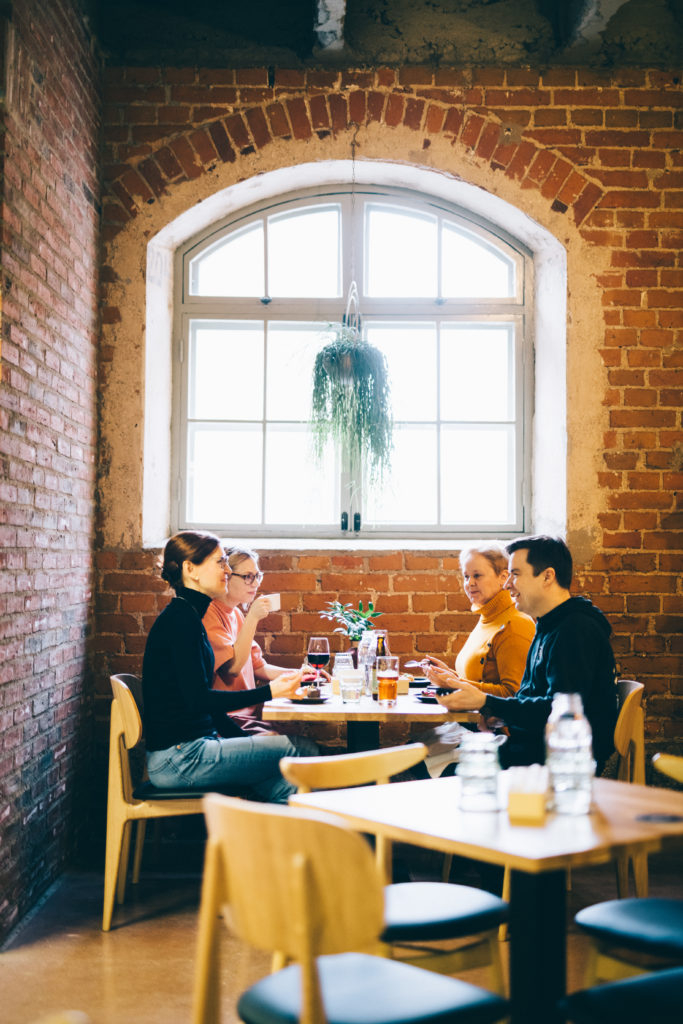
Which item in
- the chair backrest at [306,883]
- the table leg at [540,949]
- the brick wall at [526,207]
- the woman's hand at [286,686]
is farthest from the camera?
the brick wall at [526,207]

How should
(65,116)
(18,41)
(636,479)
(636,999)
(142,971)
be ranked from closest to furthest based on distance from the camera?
(636,999)
(142,971)
(18,41)
(65,116)
(636,479)

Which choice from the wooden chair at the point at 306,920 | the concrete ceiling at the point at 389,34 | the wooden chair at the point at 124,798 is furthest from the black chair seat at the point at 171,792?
the concrete ceiling at the point at 389,34

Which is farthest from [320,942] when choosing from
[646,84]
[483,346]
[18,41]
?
[646,84]

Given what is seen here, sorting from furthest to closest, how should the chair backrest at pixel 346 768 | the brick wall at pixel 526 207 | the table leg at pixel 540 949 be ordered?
1. the brick wall at pixel 526 207
2. the chair backrest at pixel 346 768
3. the table leg at pixel 540 949

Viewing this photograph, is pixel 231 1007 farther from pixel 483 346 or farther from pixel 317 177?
pixel 317 177

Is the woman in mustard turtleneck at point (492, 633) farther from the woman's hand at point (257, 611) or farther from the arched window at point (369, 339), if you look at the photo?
the arched window at point (369, 339)

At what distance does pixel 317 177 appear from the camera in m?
4.77

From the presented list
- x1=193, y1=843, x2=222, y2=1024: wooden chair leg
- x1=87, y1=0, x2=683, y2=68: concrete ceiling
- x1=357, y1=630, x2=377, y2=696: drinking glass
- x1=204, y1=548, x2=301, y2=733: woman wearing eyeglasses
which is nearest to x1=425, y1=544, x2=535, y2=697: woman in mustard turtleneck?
x1=357, y1=630, x2=377, y2=696: drinking glass

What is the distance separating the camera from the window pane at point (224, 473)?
15.8 feet

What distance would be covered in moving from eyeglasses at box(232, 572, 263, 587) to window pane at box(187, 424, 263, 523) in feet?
2.15

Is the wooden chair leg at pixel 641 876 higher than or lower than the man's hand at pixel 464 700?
lower

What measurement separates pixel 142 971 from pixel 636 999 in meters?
1.74

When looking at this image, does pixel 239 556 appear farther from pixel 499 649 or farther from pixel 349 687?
pixel 499 649

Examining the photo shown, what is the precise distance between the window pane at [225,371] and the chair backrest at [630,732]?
2.33m
